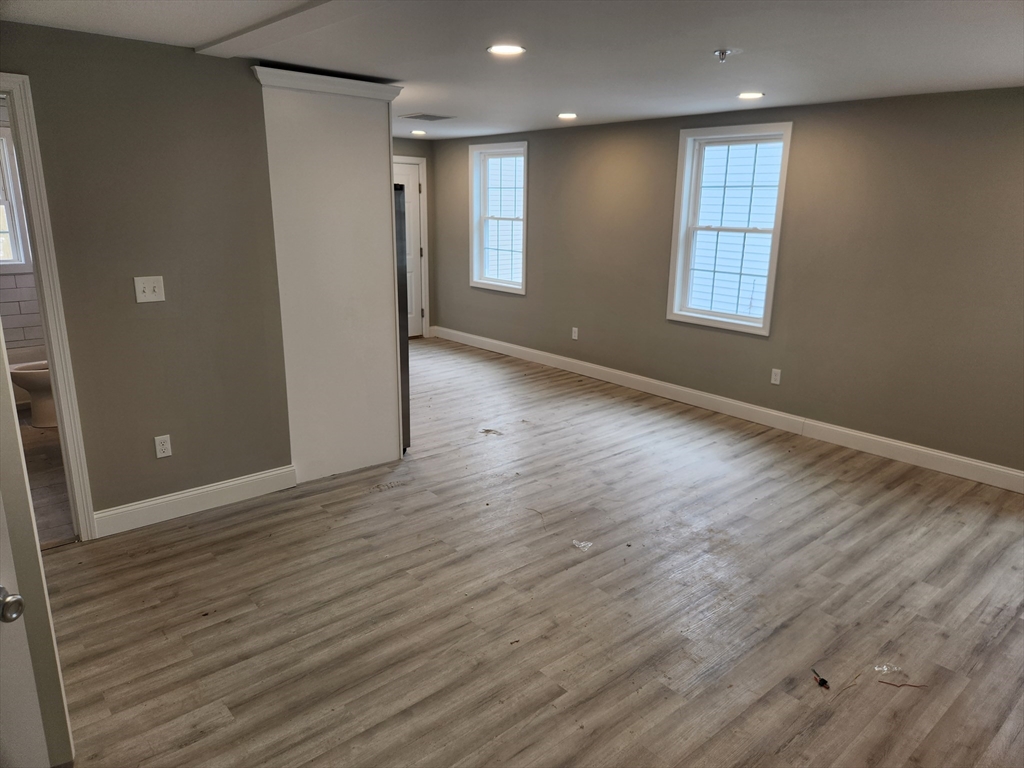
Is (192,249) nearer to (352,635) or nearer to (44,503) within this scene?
(44,503)

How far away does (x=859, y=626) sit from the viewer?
2717 mm

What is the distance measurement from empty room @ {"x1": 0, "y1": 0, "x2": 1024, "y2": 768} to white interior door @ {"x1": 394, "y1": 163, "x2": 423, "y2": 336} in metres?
2.63

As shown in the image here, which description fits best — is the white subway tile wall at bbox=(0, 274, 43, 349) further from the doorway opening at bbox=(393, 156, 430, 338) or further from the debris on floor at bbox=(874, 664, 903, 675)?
the debris on floor at bbox=(874, 664, 903, 675)

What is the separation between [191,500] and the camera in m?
3.58

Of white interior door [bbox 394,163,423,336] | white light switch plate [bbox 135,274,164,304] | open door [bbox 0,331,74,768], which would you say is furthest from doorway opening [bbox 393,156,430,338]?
open door [bbox 0,331,74,768]

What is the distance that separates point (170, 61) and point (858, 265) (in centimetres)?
428

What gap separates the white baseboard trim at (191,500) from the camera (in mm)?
3336

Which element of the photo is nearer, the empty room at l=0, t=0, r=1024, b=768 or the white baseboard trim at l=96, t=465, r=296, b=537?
the empty room at l=0, t=0, r=1024, b=768

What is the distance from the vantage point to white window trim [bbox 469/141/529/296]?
6.93 metres

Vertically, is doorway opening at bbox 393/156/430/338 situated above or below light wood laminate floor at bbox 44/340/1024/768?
above

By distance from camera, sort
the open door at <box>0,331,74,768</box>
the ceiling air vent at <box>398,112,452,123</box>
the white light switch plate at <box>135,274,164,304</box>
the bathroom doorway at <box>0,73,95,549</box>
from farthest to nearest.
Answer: the ceiling air vent at <box>398,112,452,123</box>
the white light switch plate at <box>135,274,164,304</box>
the bathroom doorway at <box>0,73,95,549</box>
the open door at <box>0,331,74,768</box>

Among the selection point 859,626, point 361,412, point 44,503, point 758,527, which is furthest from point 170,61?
point 859,626

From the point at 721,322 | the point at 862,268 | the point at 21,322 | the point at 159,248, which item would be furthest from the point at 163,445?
the point at 862,268

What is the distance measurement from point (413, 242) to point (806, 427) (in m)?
4.96
